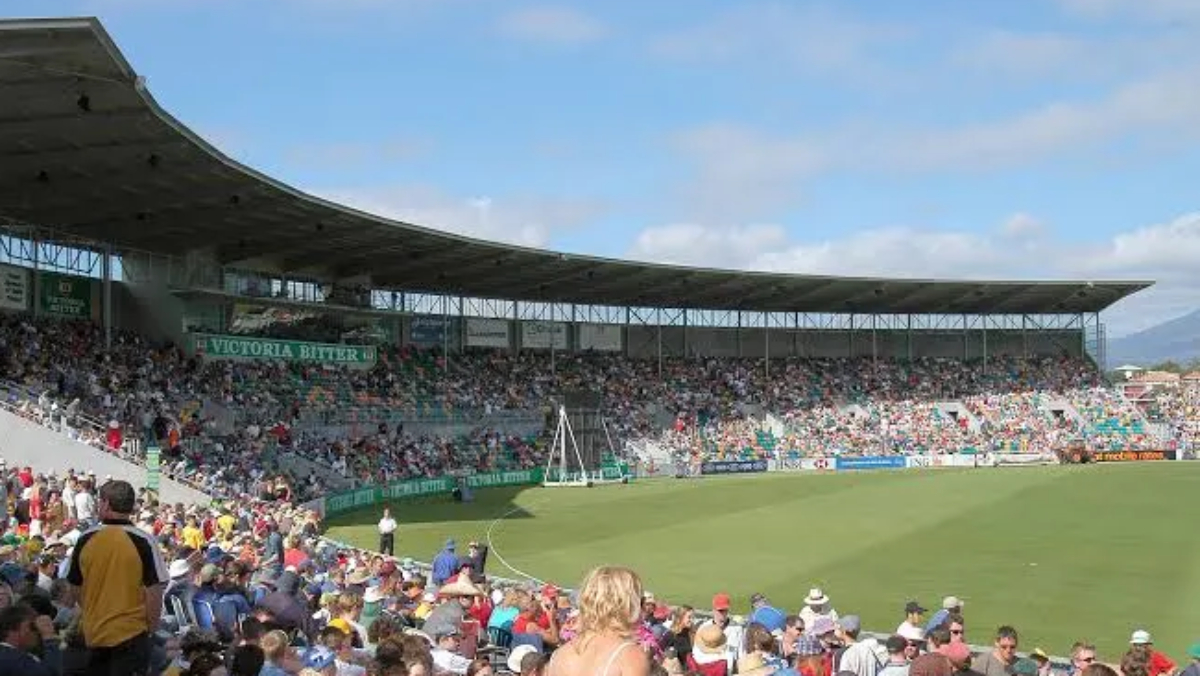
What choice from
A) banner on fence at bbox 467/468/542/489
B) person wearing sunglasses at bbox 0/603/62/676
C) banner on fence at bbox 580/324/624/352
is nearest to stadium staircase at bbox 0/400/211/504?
person wearing sunglasses at bbox 0/603/62/676

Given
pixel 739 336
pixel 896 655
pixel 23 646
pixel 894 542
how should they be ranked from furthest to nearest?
pixel 739 336 < pixel 894 542 < pixel 896 655 < pixel 23 646

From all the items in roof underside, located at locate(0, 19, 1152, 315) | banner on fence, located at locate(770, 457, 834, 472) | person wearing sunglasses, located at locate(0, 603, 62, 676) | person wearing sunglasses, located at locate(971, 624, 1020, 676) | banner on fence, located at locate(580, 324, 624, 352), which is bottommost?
banner on fence, located at locate(770, 457, 834, 472)

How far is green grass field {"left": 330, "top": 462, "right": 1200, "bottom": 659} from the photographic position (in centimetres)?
1962

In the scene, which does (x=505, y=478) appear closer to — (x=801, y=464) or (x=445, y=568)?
(x=801, y=464)

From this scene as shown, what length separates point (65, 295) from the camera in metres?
39.3

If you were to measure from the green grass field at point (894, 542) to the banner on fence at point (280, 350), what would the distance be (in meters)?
8.82

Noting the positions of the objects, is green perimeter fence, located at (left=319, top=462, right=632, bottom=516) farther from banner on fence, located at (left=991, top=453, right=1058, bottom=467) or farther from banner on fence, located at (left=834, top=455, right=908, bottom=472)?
banner on fence, located at (left=991, top=453, right=1058, bottom=467)

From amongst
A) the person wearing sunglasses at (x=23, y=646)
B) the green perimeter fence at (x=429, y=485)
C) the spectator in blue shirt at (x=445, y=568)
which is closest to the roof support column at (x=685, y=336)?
the green perimeter fence at (x=429, y=485)

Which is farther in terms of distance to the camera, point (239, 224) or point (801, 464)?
point (801, 464)

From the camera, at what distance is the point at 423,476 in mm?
46344

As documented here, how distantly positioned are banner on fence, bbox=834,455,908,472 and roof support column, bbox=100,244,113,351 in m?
35.9

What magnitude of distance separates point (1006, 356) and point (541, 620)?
2730 inches

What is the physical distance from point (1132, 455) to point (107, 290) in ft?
164

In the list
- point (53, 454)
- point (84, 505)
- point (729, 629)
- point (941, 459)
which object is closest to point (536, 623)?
point (729, 629)
